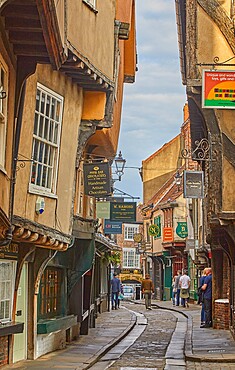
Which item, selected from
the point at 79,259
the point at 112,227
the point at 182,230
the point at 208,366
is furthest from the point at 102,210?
the point at 182,230

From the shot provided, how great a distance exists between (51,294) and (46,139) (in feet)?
14.1

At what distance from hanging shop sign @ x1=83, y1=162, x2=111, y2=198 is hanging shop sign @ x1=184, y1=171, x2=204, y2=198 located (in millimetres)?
2003

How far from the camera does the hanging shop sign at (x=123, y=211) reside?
27281 mm

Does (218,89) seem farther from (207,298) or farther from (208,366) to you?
(207,298)

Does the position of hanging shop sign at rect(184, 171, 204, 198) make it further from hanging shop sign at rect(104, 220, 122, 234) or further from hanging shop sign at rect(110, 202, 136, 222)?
hanging shop sign at rect(104, 220, 122, 234)

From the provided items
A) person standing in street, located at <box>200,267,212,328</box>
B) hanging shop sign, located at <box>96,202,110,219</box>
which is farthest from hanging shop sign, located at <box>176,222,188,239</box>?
person standing in street, located at <box>200,267,212,328</box>

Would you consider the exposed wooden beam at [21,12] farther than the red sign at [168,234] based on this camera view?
No

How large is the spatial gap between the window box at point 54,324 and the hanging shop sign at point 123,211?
8885 millimetres

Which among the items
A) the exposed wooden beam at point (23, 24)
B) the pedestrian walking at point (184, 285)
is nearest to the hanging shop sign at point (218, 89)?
the exposed wooden beam at point (23, 24)

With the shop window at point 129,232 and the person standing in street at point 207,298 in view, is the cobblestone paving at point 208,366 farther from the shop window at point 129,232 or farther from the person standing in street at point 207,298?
the shop window at point 129,232

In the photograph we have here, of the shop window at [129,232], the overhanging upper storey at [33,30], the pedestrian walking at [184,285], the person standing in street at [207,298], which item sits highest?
the shop window at [129,232]

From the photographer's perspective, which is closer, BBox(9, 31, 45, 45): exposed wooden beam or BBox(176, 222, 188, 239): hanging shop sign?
BBox(9, 31, 45, 45): exposed wooden beam

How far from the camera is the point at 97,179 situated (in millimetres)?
20125

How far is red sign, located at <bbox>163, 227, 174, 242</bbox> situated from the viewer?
4866 centimetres
